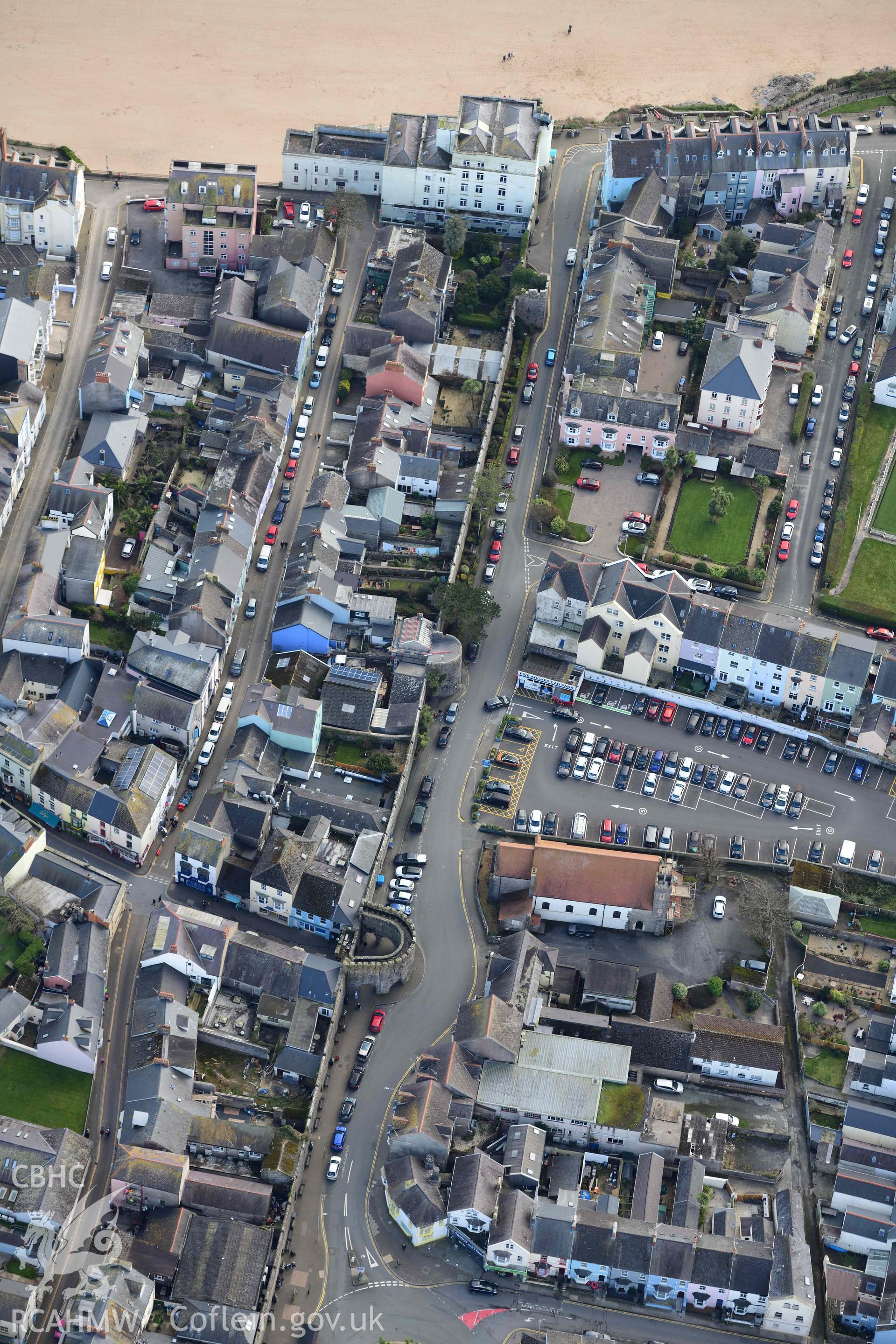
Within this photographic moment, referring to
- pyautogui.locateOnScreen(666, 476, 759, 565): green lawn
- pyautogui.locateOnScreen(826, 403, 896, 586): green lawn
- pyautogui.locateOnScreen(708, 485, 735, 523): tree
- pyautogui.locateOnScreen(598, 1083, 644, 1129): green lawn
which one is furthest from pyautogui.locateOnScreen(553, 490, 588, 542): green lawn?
pyautogui.locateOnScreen(598, 1083, 644, 1129): green lawn

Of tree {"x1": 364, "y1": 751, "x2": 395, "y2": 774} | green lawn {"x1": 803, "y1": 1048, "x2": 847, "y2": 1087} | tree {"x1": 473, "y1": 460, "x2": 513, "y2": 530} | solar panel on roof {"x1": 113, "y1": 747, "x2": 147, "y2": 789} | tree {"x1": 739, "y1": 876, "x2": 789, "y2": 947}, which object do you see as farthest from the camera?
tree {"x1": 473, "y1": 460, "x2": 513, "y2": 530}

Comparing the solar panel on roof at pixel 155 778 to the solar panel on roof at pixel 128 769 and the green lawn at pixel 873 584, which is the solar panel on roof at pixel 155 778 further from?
the green lawn at pixel 873 584

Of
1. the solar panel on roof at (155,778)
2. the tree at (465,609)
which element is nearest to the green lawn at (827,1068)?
the tree at (465,609)

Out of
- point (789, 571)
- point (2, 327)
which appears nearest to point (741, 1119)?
point (789, 571)

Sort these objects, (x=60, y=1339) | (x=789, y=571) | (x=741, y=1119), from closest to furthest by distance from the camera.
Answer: (x=60, y=1339) < (x=741, y=1119) < (x=789, y=571)

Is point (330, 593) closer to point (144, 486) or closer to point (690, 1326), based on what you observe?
point (144, 486)

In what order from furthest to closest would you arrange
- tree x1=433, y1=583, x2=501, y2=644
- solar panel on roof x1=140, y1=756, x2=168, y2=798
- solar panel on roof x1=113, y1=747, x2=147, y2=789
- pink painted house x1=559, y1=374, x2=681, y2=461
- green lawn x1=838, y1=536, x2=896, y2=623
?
pink painted house x1=559, y1=374, x2=681, y2=461 → green lawn x1=838, y1=536, x2=896, y2=623 → tree x1=433, y1=583, x2=501, y2=644 → solar panel on roof x1=113, y1=747, x2=147, y2=789 → solar panel on roof x1=140, y1=756, x2=168, y2=798

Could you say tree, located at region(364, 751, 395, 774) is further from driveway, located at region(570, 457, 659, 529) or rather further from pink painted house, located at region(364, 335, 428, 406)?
pink painted house, located at region(364, 335, 428, 406)
